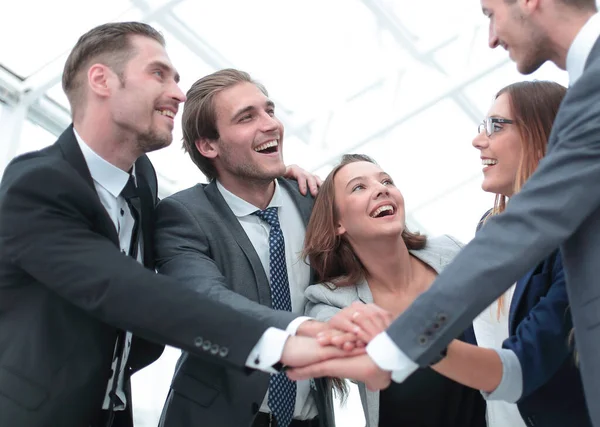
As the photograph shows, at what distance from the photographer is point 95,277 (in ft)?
8.57

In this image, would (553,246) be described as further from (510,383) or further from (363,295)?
(363,295)

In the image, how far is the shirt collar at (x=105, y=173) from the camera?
115 inches

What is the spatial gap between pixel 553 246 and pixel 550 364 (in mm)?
678

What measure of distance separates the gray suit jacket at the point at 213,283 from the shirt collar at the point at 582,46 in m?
1.18

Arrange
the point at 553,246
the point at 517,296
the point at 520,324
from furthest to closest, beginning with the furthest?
1. the point at 517,296
2. the point at 520,324
3. the point at 553,246

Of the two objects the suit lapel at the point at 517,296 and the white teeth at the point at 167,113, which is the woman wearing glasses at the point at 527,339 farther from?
the white teeth at the point at 167,113

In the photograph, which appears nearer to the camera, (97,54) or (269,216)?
(97,54)

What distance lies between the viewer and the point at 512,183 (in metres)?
3.16

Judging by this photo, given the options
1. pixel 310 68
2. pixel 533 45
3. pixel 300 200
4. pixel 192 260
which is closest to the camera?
pixel 533 45

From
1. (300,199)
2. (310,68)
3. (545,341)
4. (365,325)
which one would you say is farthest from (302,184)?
(310,68)

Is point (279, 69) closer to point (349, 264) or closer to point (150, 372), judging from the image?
point (150, 372)

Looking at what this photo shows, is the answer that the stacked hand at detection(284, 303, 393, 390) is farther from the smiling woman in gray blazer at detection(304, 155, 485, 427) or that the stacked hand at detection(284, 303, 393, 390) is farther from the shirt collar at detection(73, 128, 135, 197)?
the shirt collar at detection(73, 128, 135, 197)

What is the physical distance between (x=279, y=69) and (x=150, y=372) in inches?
121

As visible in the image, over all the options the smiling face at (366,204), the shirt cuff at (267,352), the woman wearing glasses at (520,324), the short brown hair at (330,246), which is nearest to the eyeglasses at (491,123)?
the woman wearing glasses at (520,324)
